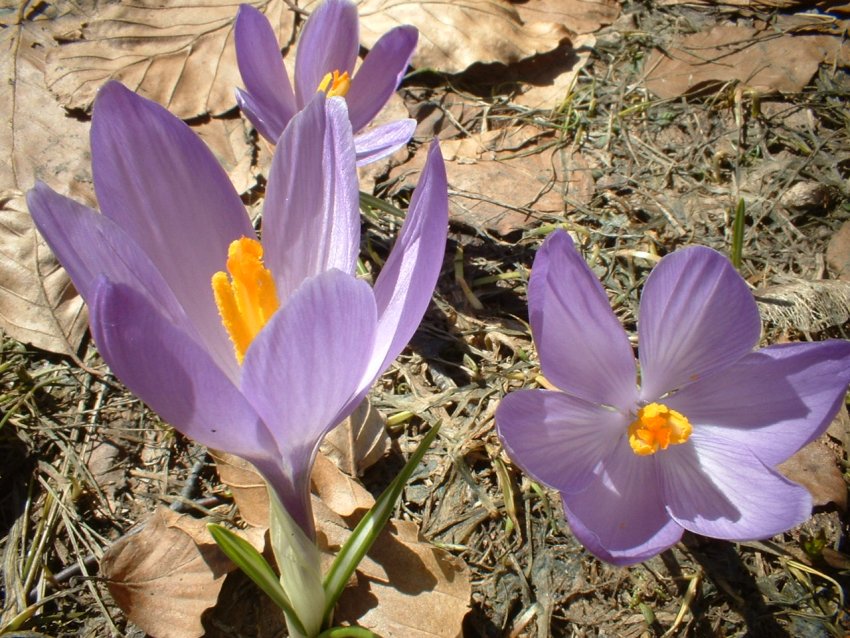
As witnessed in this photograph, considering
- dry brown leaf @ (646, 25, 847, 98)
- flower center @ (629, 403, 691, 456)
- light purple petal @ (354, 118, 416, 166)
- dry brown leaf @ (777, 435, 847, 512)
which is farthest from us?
dry brown leaf @ (646, 25, 847, 98)

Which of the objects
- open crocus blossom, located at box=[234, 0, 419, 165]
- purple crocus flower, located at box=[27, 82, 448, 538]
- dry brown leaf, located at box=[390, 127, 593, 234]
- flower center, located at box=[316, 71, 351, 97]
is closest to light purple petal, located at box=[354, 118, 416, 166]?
open crocus blossom, located at box=[234, 0, 419, 165]

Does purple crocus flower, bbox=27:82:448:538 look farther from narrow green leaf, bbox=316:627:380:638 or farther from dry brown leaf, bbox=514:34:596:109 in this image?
dry brown leaf, bbox=514:34:596:109

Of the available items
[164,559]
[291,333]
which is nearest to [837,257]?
[291,333]

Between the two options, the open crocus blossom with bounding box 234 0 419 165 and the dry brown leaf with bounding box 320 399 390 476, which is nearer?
the dry brown leaf with bounding box 320 399 390 476

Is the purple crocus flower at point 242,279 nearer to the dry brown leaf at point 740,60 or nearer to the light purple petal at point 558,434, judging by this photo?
the light purple petal at point 558,434

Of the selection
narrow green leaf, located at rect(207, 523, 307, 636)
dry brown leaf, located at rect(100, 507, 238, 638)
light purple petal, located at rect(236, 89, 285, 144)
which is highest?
light purple petal, located at rect(236, 89, 285, 144)

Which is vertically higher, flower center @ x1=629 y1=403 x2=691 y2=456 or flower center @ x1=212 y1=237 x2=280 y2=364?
flower center @ x1=212 y1=237 x2=280 y2=364

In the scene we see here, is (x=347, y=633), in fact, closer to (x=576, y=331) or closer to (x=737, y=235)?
(x=576, y=331)
